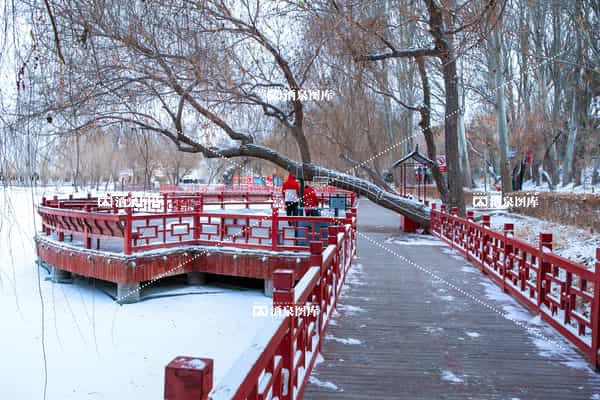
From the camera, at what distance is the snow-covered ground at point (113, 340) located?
612cm

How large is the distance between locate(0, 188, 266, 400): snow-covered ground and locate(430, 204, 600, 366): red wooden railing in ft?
11.2

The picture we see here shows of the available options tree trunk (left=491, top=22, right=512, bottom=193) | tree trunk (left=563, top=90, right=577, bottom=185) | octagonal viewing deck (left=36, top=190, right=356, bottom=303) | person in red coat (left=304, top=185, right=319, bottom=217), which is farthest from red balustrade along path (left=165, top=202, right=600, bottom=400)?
tree trunk (left=563, top=90, right=577, bottom=185)

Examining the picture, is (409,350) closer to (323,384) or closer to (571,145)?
(323,384)

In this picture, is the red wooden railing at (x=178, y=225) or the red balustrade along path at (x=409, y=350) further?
the red wooden railing at (x=178, y=225)

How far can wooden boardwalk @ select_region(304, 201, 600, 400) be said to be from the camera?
10.7 ft

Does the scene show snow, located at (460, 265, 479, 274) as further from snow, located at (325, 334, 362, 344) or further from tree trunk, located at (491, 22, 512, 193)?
tree trunk, located at (491, 22, 512, 193)

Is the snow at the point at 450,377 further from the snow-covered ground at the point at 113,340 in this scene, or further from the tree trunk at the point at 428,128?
the tree trunk at the point at 428,128

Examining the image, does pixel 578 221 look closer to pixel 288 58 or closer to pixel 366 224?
pixel 366 224

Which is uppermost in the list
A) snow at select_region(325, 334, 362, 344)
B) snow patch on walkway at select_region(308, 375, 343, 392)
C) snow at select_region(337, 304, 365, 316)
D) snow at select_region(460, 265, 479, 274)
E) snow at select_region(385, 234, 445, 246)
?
snow at select_region(385, 234, 445, 246)

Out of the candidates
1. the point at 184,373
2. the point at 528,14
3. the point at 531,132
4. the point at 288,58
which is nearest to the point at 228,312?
the point at 288,58

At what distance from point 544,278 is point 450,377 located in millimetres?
1886

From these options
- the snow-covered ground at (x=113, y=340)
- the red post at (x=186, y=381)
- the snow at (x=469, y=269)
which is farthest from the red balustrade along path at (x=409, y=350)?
the snow-covered ground at (x=113, y=340)

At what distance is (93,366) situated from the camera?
21.7ft

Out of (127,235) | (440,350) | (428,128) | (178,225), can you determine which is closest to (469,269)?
(440,350)
